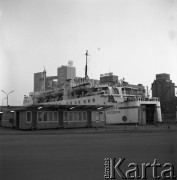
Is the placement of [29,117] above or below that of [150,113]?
above

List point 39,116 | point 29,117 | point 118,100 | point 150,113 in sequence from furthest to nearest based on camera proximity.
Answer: point 118,100 → point 150,113 → point 39,116 → point 29,117

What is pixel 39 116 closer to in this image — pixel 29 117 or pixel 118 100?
pixel 29 117

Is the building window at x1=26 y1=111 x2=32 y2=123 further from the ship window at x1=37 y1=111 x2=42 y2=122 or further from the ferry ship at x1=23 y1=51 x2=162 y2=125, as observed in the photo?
the ferry ship at x1=23 y1=51 x2=162 y2=125

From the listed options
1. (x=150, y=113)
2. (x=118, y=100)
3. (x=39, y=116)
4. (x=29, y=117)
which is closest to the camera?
(x=29, y=117)

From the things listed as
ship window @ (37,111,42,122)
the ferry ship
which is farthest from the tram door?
ship window @ (37,111,42,122)

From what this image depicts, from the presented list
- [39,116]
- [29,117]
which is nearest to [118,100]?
[39,116]

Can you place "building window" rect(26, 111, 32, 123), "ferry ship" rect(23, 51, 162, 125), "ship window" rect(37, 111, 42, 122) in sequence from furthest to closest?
1. "ferry ship" rect(23, 51, 162, 125)
2. "ship window" rect(37, 111, 42, 122)
3. "building window" rect(26, 111, 32, 123)

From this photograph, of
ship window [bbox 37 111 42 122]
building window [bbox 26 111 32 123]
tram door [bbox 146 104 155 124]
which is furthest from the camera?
tram door [bbox 146 104 155 124]

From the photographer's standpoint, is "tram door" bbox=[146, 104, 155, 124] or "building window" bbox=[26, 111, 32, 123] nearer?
"building window" bbox=[26, 111, 32, 123]

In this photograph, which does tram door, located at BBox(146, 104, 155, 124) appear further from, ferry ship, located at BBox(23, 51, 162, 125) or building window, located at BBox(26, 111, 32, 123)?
building window, located at BBox(26, 111, 32, 123)

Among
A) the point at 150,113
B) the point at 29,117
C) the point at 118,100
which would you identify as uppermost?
the point at 118,100

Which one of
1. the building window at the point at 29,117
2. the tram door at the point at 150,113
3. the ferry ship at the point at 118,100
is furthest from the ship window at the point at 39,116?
the tram door at the point at 150,113

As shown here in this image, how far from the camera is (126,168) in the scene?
30.6 feet

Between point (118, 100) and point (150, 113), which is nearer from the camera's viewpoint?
point (150, 113)
